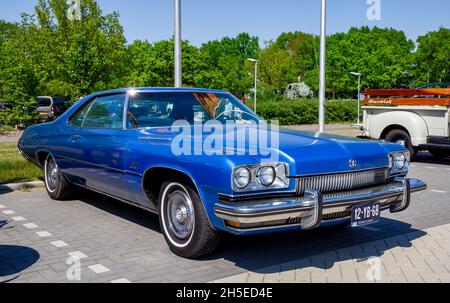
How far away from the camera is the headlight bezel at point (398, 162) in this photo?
4909mm

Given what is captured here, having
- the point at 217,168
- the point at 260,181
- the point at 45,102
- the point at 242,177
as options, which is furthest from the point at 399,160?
the point at 45,102

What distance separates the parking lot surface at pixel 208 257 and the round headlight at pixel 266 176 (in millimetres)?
821

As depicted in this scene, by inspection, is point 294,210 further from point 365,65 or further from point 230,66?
point 365,65

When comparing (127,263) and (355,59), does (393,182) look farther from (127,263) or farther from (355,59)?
(355,59)

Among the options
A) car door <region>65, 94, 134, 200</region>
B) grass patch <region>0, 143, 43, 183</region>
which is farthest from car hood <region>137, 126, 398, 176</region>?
grass patch <region>0, 143, 43, 183</region>

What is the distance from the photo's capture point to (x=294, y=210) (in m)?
3.92

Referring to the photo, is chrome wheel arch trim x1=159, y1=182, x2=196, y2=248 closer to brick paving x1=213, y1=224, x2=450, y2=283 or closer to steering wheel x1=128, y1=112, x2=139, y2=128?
brick paving x1=213, y1=224, x2=450, y2=283

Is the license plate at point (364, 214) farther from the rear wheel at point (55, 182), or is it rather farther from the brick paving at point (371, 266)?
the rear wheel at point (55, 182)

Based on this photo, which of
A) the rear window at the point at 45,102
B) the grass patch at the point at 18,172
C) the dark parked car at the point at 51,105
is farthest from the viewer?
the rear window at the point at 45,102

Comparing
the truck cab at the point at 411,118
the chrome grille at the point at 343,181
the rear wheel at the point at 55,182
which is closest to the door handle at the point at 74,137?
the rear wheel at the point at 55,182

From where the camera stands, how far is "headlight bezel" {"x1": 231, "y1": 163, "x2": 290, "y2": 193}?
390 cm

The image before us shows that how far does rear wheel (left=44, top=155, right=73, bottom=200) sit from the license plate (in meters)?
4.40

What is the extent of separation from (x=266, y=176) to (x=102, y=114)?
2837mm
